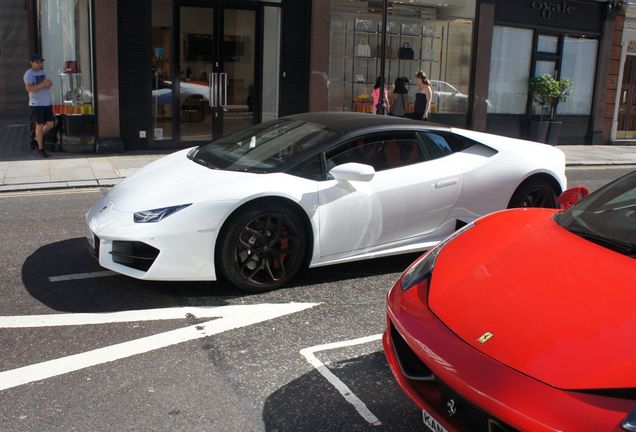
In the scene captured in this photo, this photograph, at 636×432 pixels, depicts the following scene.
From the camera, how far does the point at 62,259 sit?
5.79 meters

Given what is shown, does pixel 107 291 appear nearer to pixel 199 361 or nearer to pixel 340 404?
pixel 199 361

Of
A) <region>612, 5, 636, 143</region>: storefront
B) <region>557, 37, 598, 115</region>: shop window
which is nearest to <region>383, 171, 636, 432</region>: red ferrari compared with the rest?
<region>557, 37, 598, 115</region>: shop window

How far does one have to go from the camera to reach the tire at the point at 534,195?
6.04m

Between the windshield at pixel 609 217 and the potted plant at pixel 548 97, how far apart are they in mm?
13705

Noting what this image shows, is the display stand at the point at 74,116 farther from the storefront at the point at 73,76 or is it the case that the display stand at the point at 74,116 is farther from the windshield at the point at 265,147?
the windshield at the point at 265,147

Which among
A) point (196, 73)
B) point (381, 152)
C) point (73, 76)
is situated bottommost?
point (381, 152)

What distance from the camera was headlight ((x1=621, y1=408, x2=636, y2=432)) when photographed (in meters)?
2.02

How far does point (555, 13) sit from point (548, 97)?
2414mm

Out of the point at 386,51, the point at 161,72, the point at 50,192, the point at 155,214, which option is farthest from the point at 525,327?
the point at 386,51

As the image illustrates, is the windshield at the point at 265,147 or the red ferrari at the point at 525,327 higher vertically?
the windshield at the point at 265,147

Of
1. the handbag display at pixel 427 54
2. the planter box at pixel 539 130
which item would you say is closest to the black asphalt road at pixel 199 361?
the handbag display at pixel 427 54

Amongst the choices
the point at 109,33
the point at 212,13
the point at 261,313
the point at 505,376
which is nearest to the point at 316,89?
the point at 212,13

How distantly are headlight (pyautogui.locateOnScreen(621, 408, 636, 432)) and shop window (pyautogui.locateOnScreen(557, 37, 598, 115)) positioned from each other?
17.3 metres

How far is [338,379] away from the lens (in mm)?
3633
